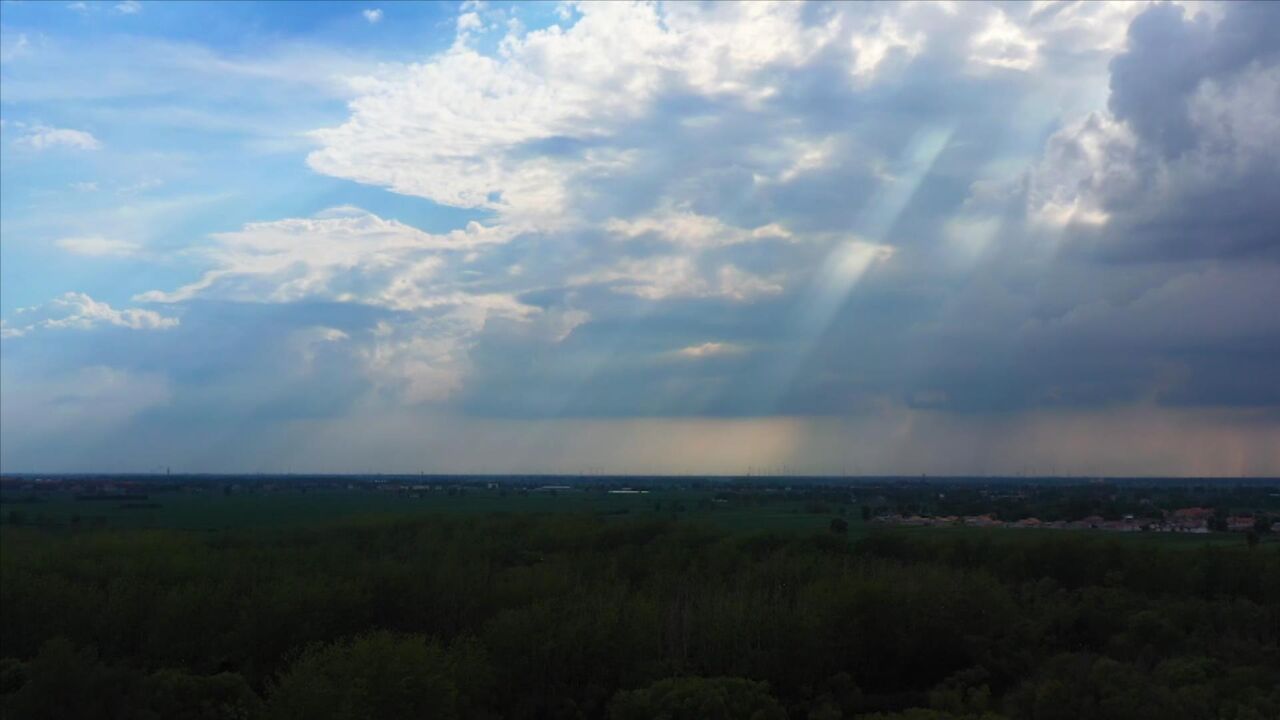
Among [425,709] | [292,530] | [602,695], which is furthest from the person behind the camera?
[292,530]

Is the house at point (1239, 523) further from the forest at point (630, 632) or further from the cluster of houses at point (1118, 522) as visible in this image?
the forest at point (630, 632)

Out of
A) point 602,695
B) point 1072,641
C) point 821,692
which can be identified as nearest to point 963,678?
point 821,692

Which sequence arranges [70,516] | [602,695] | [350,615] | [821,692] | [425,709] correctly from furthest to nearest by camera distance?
1. [70,516]
2. [350,615]
3. [821,692]
4. [602,695]
5. [425,709]

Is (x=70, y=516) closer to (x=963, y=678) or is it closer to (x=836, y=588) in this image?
(x=836, y=588)

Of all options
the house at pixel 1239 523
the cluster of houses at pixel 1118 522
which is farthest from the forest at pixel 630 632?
the house at pixel 1239 523

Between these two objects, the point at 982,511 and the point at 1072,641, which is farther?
the point at 982,511

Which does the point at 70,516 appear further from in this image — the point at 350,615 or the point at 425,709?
the point at 425,709

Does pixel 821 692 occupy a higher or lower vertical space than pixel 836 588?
lower

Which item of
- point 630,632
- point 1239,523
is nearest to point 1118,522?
point 1239,523
